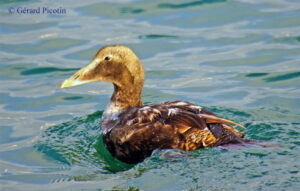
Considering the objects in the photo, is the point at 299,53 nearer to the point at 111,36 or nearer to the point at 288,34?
the point at 288,34

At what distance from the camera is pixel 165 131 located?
19.2 ft

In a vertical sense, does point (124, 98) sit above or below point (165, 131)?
above

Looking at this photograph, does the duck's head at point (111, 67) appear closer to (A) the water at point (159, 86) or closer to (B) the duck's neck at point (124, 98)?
(B) the duck's neck at point (124, 98)

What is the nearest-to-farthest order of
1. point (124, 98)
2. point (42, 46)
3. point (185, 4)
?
point (124, 98), point (42, 46), point (185, 4)

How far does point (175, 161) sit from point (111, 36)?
440 centimetres

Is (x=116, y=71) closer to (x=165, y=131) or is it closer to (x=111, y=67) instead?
(x=111, y=67)

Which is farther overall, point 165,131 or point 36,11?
point 36,11

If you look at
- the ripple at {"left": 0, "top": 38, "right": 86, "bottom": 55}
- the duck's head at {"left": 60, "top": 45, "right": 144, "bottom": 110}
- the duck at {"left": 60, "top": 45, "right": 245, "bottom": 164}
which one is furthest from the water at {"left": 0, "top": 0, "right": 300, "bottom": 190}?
the duck's head at {"left": 60, "top": 45, "right": 144, "bottom": 110}

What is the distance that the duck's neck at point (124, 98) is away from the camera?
21.5 feet

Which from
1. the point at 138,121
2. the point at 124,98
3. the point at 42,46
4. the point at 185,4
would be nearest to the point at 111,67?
the point at 124,98

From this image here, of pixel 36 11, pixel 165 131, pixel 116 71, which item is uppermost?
pixel 36 11

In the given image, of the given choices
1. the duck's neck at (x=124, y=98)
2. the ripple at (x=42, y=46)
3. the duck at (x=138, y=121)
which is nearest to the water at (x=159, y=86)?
the ripple at (x=42, y=46)

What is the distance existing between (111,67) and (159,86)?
2013 mm

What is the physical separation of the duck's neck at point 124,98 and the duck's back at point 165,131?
0.37 m
